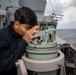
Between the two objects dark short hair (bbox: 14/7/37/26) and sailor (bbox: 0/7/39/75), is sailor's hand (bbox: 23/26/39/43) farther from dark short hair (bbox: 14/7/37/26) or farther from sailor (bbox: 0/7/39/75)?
dark short hair (bbox: 14/7/37/26)

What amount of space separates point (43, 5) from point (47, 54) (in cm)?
665

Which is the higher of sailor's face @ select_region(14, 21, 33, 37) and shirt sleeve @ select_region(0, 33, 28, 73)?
sailor's face @ select_region(14, 21, 33, 37)

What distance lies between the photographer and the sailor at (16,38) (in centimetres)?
155

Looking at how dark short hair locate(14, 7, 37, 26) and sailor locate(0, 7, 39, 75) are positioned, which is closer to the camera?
sailor locate(0, 7, 39, 75)

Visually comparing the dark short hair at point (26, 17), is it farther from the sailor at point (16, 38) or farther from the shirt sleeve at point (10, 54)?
the shirt sleeve at point (10, 54)

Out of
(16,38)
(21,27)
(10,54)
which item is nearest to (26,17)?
(21,27)

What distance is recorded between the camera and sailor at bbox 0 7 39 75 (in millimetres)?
1547

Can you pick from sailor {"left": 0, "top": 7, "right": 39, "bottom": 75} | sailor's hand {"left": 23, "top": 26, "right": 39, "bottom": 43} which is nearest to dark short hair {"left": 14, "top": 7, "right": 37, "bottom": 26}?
sailor {"left": 0, "top": 7, "right": 39, "bottom": 75}

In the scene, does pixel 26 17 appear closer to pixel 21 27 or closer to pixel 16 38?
pixel 21 27

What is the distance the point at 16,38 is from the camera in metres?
1.79

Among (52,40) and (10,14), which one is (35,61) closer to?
(52,40)

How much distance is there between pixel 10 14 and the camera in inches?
241

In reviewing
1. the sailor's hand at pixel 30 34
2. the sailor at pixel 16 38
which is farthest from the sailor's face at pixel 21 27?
the sailor's hand at pixel 30 34

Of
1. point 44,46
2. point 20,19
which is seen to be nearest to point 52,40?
point 44,46
